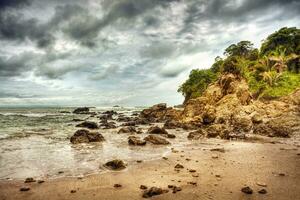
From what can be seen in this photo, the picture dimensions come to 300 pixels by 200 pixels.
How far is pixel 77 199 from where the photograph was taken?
1115 centimetres

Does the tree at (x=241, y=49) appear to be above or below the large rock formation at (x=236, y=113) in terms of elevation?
above

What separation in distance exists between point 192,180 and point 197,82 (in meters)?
76.9

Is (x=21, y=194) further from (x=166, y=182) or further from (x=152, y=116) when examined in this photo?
(x=152, y=116)

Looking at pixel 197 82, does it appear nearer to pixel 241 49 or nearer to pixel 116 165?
pixel 241 49

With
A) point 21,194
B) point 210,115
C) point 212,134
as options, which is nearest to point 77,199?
point 21,194

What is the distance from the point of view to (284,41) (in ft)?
266

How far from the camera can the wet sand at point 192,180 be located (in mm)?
11516

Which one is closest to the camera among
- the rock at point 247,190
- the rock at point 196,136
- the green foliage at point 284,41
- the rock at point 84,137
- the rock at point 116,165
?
the rock at point 247,190

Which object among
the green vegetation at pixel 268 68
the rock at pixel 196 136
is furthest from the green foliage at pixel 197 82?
the rock at pixel 196 136

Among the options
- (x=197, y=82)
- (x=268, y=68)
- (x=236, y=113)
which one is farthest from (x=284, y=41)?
(x=236, y=113)

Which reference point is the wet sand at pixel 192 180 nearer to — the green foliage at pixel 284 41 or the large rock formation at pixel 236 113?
the large rock formation at pixel 236 113

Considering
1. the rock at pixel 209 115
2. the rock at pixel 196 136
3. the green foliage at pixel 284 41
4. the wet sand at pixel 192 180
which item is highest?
the green foliage at pixel 284 41

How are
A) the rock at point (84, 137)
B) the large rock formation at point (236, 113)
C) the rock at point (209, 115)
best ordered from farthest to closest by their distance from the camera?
1. the rock at point (209, 115)
2. the large rock formation at point (236, 113)
3. the rock at point (84, 137)

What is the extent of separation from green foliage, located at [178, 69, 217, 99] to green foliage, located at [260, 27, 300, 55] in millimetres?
17196
